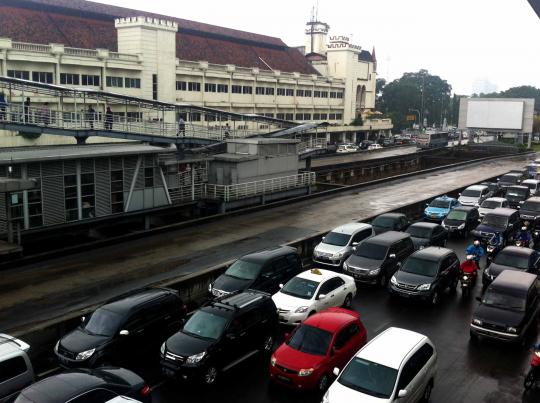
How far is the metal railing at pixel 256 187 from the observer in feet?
101

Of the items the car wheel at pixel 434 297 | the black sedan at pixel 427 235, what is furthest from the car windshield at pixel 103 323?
Result: the black sedan at pixel 427 235

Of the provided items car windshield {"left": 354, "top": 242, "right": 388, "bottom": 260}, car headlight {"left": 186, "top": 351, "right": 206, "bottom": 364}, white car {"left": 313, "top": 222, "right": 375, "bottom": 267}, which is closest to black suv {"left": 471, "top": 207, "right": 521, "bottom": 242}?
white car {"left": 313, "top": 222, "right": 375, "bottom": 267}

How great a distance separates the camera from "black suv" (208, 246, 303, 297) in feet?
55.9

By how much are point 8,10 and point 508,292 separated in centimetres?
5865

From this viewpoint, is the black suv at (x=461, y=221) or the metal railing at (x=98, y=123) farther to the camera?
the metal railing at (x=98, y=123)

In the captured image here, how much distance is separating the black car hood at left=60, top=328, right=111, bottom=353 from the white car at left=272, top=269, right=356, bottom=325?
16.8 ft

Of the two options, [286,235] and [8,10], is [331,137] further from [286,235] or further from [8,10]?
[286,235]

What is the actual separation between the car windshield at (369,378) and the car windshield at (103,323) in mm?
5550

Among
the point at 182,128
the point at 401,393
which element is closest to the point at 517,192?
the point at 182,128

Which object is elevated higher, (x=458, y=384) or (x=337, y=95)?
(x=337, y=95)

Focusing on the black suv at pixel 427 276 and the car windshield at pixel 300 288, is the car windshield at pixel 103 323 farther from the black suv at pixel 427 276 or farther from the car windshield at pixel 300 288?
the black suv at pixel 427 276

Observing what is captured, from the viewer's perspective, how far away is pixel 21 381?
11234mm

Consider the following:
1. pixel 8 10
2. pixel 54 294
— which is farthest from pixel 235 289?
pixel 8 10

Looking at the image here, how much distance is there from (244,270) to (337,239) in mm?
5967
